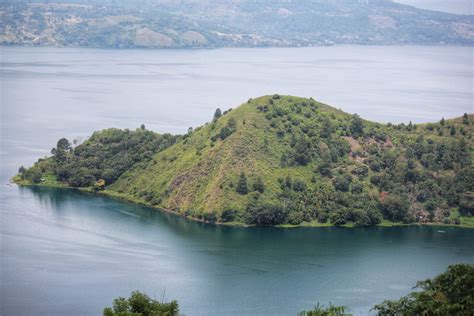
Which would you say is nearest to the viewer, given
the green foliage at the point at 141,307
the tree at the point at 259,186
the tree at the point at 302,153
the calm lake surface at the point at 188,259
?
the green foliage at the point at 141,307

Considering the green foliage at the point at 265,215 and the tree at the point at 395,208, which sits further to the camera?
the tree at the point at 395,208

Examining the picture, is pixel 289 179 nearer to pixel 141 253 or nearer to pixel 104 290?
pixel 141 253

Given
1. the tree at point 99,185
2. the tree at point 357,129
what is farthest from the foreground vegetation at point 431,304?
the tree at point 357,129

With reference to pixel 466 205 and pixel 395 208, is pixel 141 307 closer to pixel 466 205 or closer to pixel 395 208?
pixel 395 208

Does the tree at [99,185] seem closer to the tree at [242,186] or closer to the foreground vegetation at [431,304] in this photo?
the tree at [242,186]

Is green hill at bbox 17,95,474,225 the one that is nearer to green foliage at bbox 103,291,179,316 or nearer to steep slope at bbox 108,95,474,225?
steep slope at bbox 108,95,474,225

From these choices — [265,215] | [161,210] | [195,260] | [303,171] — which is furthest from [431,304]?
Answer: [161,210]
